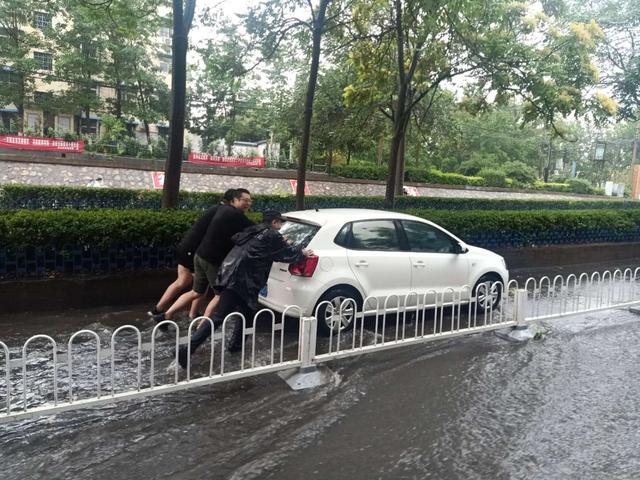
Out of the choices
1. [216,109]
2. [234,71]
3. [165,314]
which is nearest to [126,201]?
[234,71]

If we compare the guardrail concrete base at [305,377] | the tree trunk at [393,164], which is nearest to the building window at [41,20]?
the tree trunk at [393,164]

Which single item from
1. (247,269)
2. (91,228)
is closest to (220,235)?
(247,269)

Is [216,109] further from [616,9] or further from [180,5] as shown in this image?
[180,5]

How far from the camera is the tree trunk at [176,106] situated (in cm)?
838

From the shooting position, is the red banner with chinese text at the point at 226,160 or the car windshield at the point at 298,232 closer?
the car windshield at the point at 298,232

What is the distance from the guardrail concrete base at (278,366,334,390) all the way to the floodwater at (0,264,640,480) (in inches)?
2.8

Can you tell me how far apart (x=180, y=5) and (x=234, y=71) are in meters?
2.80

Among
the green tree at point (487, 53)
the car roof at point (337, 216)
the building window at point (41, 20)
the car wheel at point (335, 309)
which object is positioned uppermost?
Answer: the building window at point (41, 20)

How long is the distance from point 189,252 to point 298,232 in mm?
1235

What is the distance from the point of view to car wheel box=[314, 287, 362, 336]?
5.85 metres

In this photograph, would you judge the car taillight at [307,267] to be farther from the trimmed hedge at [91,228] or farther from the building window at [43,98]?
the building window at [43,98]

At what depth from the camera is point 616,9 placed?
16031 millimetres

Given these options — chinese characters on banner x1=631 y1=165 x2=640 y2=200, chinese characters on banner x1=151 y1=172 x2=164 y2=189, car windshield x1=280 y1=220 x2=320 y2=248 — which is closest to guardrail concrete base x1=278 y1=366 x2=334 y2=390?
car windshield x1=280 y1=220 x2=320 y2=248

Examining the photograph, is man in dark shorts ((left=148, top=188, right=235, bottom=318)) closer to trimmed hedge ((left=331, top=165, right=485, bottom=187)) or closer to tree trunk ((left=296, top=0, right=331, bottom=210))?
tree trunk ((left=296, top=0, right=331, bottom=210))
